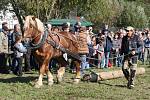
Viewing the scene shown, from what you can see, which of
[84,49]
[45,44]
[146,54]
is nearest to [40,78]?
[45,44]

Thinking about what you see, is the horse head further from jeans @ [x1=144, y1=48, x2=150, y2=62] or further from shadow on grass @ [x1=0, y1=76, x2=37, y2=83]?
jeans @ [x1=144, y1=48, x2=150, y2=62]

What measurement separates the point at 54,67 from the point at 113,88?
217 inches

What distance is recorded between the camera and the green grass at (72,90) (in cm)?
1104

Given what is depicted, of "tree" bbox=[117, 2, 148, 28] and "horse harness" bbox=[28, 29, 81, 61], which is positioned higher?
"tree" bbox=[117, 2, 148, 28]

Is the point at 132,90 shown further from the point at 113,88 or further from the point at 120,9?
the point at 120,9

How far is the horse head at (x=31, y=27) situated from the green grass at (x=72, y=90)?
1.45 metres

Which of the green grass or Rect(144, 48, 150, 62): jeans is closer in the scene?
the green grass

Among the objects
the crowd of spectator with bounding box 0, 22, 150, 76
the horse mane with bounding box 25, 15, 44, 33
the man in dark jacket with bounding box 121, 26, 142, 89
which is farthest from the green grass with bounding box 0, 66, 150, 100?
the horse mane with bounding box 25, 15, 44, 33

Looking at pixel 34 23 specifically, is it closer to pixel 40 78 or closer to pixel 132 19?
pixel 40 78

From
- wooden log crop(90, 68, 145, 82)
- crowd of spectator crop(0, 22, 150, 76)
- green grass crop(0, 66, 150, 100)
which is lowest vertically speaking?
green grass crop(0, 66, 150, 100)

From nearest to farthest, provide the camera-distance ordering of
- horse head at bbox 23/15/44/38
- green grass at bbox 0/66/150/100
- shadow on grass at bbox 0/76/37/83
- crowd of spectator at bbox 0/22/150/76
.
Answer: green grass at bbox 0/66/150/100
horse head at bbox 23/15/44/38
shadow on grass at bbox 0/76/37/83
crowd of spectator at bbox 0/22/150/76

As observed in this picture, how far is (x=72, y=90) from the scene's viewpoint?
39.5 ft

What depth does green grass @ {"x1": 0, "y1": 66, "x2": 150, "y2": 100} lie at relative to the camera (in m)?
11.0

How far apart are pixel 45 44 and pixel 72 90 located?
1497 mm
